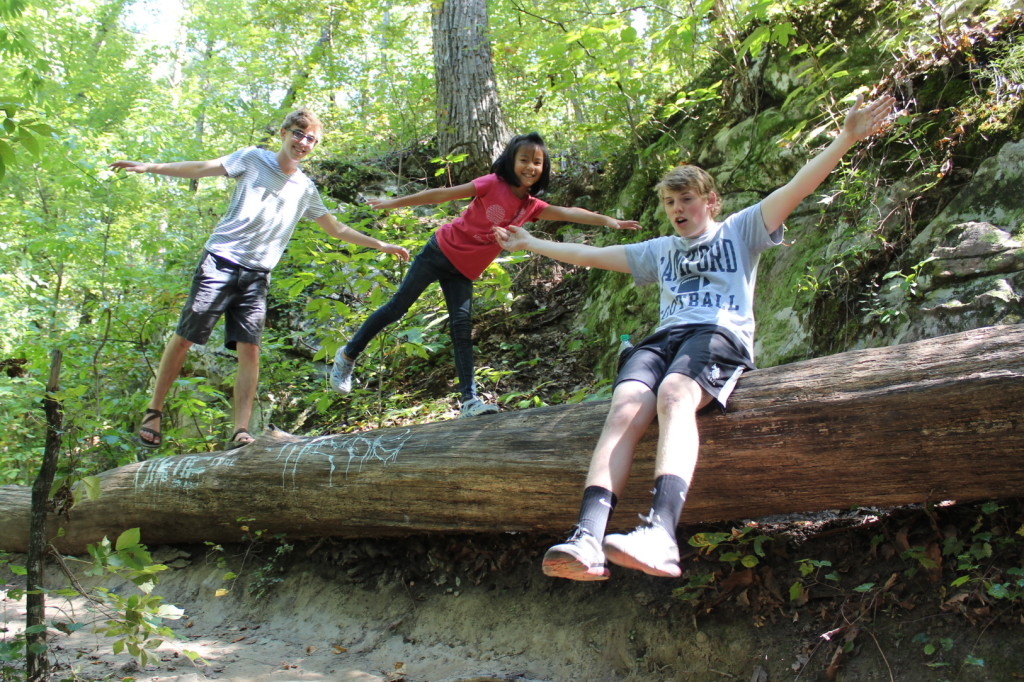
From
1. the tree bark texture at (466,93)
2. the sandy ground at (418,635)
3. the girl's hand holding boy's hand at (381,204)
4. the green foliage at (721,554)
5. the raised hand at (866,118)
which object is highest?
the tree bark texture at (466,93)

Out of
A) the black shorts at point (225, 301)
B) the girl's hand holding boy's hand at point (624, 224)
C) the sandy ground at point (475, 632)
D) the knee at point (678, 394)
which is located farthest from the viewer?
the girl's hand holding boy's hand at point (624, 224)

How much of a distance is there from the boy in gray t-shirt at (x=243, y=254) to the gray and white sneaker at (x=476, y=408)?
1.18 meters

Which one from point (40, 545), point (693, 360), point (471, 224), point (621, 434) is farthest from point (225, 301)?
point (693, 360)

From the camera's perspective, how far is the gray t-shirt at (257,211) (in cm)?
438

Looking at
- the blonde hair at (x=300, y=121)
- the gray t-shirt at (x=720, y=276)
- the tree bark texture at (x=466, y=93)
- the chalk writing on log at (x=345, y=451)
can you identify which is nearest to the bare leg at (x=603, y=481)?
the gray t-shirt at (x=720, y=276)

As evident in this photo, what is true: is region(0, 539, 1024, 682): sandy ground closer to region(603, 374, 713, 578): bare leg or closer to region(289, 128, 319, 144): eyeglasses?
region(603, 374, 713, 578): bare leg

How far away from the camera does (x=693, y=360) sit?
288cm

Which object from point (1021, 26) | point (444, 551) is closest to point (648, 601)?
point (444, 551)

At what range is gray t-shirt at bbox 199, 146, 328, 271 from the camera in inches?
172

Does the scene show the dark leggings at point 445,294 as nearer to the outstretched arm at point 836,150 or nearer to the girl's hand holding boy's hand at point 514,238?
the girl's hand holding boy's hand at point 514,238

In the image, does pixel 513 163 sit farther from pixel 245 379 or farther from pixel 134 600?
pixel 134 600

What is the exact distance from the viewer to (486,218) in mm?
4469

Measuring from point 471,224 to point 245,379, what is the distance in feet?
5.88

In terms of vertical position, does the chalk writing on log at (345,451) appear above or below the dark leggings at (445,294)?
below
